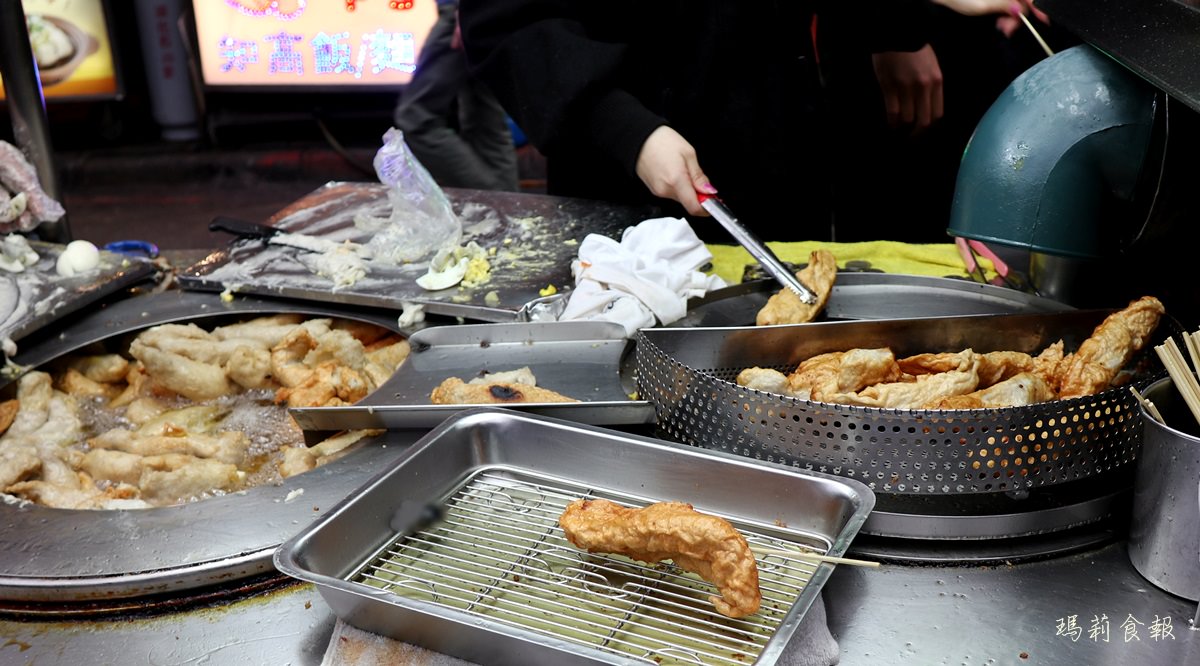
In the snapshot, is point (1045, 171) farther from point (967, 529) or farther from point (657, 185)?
point (657, 185)

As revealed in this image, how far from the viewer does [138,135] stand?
9.12 metres

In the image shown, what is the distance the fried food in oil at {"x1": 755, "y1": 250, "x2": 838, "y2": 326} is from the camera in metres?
2.39

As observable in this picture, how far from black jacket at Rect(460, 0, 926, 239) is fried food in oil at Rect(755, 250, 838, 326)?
2.82ft

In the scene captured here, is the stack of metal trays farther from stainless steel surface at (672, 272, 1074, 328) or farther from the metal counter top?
stainless steel surface at (672, 272, 1074, 328)

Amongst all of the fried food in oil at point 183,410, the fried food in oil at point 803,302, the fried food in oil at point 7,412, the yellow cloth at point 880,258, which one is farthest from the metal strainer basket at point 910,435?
the fried food in oil at point 7,412

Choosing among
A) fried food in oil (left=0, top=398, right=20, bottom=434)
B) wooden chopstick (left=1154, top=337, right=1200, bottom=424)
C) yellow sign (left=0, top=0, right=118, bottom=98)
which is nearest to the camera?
wooden chopstick (left=1154, top=337, right=1200, bottom=424)

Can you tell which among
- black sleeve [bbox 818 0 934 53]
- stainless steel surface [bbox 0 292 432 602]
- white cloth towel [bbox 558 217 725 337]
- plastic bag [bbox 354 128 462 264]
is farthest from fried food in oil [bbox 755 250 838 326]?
black sleeve [bbox 818 0 934 53]

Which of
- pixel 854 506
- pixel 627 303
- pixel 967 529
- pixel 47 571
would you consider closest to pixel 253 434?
pixel 47 571

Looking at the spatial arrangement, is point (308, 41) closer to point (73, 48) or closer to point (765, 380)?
point (73, 48)

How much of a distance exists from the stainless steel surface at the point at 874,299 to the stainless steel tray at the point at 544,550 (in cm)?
69

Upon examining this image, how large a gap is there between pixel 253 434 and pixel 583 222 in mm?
1374

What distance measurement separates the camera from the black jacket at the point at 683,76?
3.21 metres

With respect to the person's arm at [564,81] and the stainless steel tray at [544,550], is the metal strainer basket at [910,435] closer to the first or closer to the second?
the stainless steel tray at [544,550]

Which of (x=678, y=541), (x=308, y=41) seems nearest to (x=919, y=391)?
(x=678, y=541)
